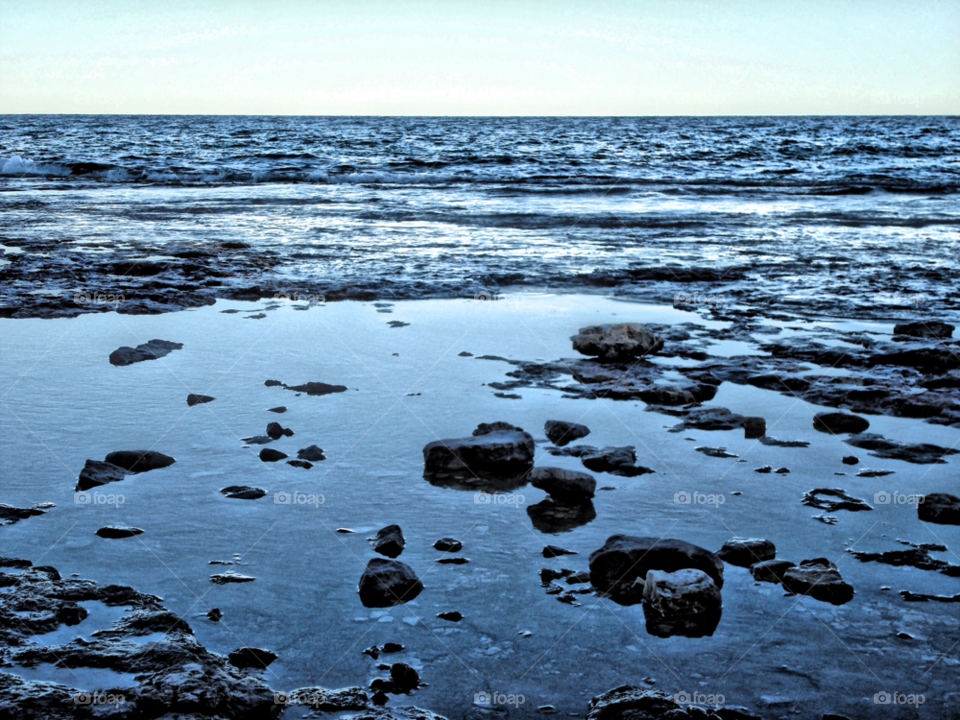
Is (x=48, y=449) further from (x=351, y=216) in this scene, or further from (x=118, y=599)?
(x=351, y=216)

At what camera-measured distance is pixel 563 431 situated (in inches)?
145

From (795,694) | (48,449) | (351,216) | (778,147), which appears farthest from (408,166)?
(795,694)

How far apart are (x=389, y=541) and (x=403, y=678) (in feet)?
2.19

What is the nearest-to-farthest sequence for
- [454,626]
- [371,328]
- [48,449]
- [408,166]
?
[454,626]
[48,449]
[371,328]
[408,166]

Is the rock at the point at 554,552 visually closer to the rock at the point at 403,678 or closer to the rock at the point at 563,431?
the rock at the point at 403,678

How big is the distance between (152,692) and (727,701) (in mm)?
1337

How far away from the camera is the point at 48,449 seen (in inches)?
135

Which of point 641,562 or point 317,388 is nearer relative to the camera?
point 641,562

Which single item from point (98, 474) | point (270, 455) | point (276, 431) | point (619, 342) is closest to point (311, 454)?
point (270, 455)

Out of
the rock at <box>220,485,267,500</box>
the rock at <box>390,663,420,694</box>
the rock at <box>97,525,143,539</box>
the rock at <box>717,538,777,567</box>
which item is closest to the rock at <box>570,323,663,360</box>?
the rock at <box>717,538,777,567</box>

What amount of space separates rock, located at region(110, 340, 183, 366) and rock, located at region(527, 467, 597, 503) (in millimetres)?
2726

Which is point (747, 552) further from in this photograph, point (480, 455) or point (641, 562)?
point (480, 455)

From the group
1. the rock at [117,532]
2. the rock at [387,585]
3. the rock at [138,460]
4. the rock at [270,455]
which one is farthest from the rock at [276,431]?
the rock at [387,585]

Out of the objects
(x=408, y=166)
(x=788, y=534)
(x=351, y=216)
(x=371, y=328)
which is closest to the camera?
(x=788, y=534)
